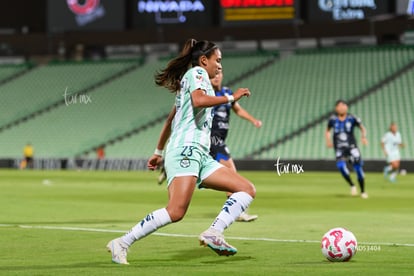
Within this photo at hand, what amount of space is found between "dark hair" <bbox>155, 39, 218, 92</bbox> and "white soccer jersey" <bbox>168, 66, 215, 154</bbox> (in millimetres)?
182

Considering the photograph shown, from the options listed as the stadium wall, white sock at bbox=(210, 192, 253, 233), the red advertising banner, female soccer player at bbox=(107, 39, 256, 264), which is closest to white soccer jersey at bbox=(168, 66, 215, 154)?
female soccer player at bbox=(107, 39, 256, 264)

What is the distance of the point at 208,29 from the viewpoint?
2094 inches

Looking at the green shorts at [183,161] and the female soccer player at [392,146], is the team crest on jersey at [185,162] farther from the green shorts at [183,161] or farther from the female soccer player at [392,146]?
the female soccer player at [392,146]

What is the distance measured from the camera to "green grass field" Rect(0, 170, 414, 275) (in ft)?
32.7

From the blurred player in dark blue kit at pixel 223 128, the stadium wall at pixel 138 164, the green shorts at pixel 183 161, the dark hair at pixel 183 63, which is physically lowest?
the stadium wall at pixel 138 164

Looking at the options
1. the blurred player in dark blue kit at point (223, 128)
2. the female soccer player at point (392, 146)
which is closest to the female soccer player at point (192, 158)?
the blurred player in dark blue kit at point (223, 128)

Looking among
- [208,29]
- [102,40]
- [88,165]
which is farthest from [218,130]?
Answer: [102,40]

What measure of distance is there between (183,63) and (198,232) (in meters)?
4.53

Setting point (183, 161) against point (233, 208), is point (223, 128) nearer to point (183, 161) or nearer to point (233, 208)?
point (233, 208)

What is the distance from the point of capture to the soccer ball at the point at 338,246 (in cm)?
1032

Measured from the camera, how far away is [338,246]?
10.3 meters

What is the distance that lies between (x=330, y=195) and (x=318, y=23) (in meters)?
26.3

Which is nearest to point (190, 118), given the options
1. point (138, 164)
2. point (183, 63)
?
point (183, 63)

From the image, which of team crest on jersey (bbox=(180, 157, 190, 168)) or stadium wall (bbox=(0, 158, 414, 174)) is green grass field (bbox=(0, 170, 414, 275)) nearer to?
team crest on jersey (bbox=(180, 157, 190, 168))
